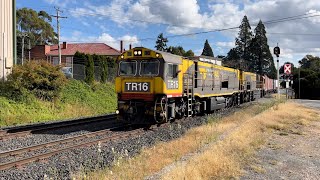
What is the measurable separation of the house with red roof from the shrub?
3952 cm

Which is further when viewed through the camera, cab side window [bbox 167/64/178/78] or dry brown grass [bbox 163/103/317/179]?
cab side window [bbox 167/64/178/78]

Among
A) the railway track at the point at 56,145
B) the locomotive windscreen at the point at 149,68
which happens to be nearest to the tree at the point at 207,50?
the locomotive windscreen at the point at 149,68

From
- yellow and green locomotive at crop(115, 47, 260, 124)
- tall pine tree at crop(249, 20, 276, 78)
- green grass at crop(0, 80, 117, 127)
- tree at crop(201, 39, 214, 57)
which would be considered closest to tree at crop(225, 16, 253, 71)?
tall pine tree at crop(249, 20, 276, 78)

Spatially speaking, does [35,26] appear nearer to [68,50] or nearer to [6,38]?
[68,50]

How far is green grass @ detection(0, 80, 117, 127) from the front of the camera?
17.6 metres

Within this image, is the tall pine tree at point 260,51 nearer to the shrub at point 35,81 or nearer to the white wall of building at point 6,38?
the shrub at point 35,81

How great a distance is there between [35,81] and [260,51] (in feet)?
276

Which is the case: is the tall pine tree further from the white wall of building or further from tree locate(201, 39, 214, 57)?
the white wall of building

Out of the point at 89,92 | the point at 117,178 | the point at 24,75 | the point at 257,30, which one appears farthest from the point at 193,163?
the point at 257,30

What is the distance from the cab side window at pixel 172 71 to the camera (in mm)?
14508

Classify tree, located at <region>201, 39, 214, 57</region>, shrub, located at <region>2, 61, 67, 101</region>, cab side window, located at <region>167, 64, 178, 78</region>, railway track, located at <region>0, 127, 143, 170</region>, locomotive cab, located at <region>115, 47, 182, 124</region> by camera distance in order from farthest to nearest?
tree, located at <region>201, 39, 214, 57</region> < shrub, located at <region>2, 61, 67, 101</region> < cab side window, located at <region>167, 64, 178, 78</region> < locomotive cab, located at <region>115, 47, 182, 124</region> < railway track, located at <region>0, 127, 143, 170</region>

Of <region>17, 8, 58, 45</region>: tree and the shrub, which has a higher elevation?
<region>17, 8, 58, 45</region>: tree

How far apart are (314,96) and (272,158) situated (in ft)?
166

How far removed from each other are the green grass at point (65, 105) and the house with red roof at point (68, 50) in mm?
33593
